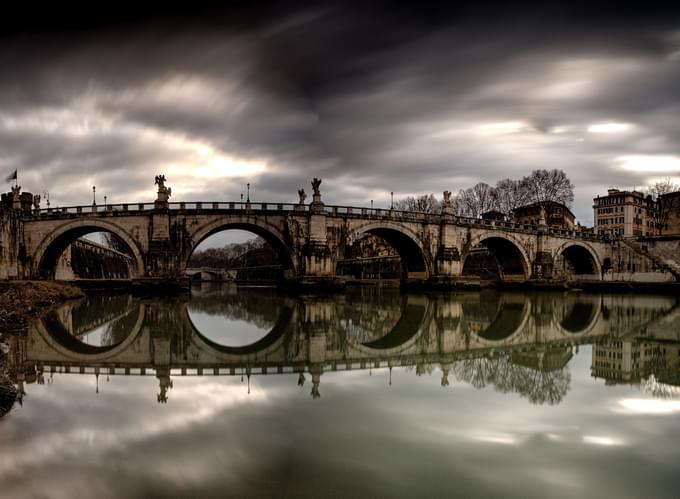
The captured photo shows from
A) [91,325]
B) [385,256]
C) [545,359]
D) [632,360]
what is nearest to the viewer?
[632,360]

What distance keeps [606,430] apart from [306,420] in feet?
11.8

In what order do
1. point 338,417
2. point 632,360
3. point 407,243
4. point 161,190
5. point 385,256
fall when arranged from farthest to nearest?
point 385,256 < point 407,243 < point 161,190 < point 632,360 < point 338,417

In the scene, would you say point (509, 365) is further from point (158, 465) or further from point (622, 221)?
point (622, 221)

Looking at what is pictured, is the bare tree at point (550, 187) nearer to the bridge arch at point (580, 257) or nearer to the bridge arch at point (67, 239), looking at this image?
the bridge arch at point (580, 257)

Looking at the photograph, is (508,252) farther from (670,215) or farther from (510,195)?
(670,215)

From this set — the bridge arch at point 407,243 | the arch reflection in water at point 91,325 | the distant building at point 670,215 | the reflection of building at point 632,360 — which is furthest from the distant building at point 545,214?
the arch reflection in water at point 91,325

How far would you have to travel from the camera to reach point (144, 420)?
6.05m

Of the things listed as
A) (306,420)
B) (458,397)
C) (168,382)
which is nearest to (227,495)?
(306,420)

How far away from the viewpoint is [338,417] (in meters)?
6.14

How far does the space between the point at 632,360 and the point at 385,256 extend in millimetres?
51054

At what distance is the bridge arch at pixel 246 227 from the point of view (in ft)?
109

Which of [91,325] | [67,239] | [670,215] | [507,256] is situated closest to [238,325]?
[91,325]

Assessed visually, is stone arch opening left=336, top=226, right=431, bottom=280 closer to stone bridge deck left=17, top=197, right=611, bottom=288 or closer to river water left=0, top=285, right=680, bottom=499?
stone bridge deck left=17, top=197, right=611, bottom=288

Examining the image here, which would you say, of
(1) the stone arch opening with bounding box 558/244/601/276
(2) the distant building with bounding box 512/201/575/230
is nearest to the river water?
(1) the stone arch opening with bounding box 558/244/601/276
